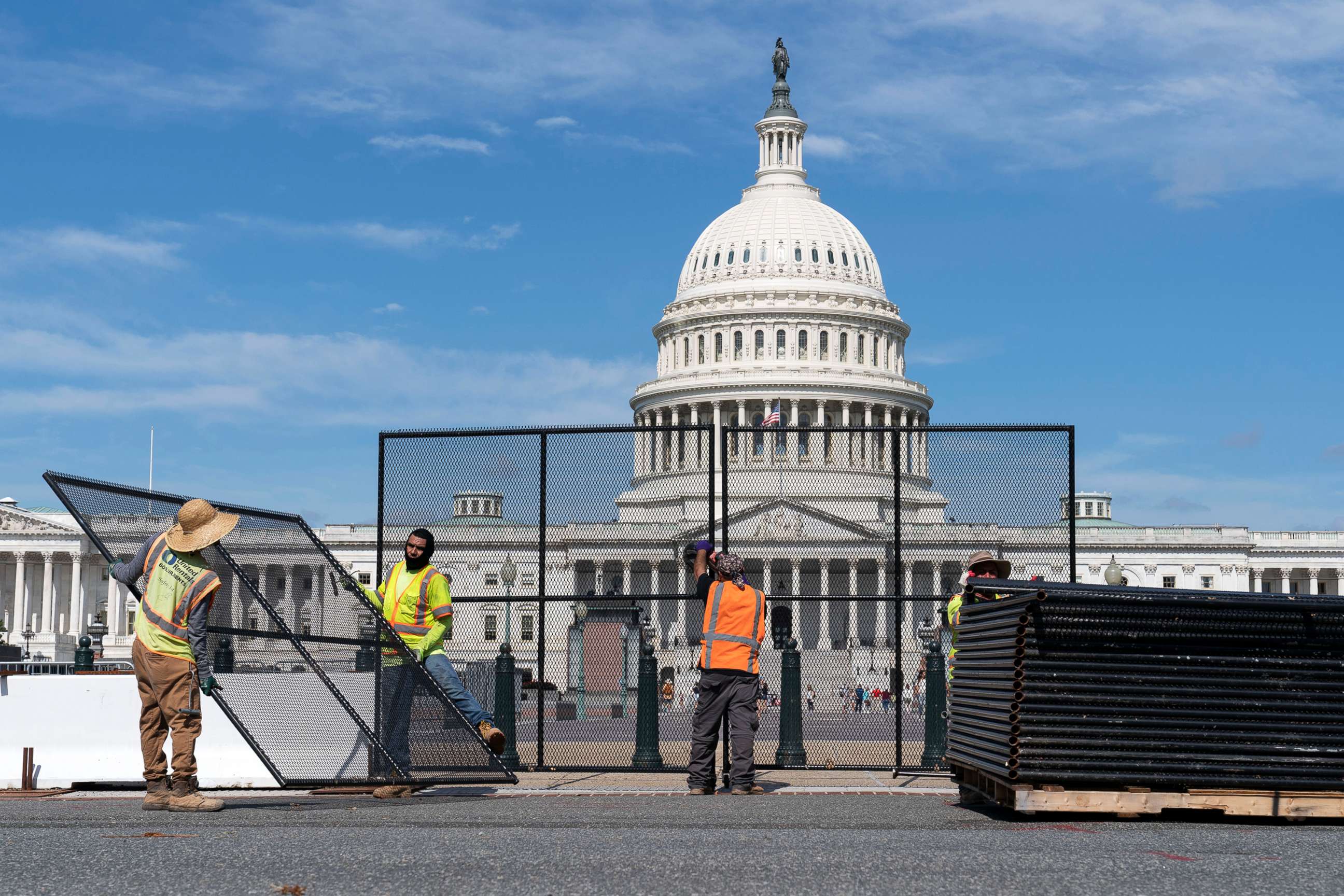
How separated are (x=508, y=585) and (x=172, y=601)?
5.93 metres

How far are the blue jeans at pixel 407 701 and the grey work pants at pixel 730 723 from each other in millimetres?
1882

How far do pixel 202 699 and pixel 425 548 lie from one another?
104 inches

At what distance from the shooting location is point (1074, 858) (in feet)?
29.6

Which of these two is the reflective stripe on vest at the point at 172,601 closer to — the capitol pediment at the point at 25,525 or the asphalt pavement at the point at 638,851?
the asphalt pavement at the point at 638,851

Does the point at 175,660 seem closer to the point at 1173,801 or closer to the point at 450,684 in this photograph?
the point at 450,684

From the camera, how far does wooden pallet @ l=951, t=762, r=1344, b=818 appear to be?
1117cm

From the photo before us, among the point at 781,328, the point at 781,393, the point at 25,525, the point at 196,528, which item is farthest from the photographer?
the point at 25,525

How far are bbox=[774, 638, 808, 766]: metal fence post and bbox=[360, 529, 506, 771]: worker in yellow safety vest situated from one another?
422 centimetres

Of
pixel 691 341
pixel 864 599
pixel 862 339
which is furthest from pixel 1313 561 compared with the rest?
pixel 864 599

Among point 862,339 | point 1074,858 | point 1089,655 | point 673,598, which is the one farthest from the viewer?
point 862,339

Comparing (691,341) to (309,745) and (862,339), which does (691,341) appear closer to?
(862,339)

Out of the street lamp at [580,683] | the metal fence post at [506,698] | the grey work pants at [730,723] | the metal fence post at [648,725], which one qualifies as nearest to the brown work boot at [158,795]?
the grey work pants at [730,723]

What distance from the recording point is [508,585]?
17500 mm

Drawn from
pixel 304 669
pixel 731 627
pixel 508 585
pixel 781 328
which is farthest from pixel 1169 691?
pixel 781 328
